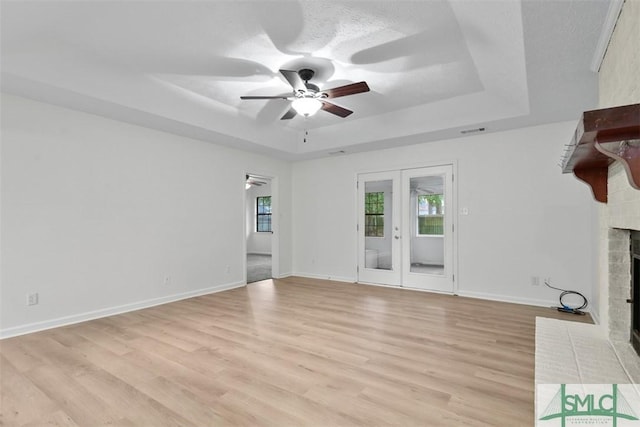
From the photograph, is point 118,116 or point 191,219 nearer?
point 118,116

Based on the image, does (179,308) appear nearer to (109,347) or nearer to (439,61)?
(109,347)

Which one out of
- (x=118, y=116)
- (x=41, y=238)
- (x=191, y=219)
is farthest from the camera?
(x=191, y=219)

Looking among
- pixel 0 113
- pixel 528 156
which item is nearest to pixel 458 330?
pixel 528 156

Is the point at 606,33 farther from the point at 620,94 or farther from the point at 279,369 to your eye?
the point at 279,369

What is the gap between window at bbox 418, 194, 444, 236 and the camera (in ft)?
17.3

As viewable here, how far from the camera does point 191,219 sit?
512cm

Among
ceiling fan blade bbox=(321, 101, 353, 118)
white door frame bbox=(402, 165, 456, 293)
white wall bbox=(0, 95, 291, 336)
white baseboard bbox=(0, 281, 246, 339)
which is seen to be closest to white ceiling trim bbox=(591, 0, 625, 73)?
ceiling fan blade bbox=(321, 101, 353, 118)

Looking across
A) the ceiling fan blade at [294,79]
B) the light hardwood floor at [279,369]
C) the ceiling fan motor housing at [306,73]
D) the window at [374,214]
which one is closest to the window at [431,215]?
the window at [374,214]

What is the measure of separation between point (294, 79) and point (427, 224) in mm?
3424

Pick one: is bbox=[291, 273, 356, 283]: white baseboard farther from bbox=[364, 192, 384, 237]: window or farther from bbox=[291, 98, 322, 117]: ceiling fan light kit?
bbox=[291, 98, 322, 117]: ceiling fan light kit

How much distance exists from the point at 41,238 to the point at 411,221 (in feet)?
16.6

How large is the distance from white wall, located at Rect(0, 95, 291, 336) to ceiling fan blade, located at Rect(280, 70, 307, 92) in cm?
258

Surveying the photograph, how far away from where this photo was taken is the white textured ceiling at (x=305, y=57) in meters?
2.43

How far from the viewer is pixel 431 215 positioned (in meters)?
5.36
